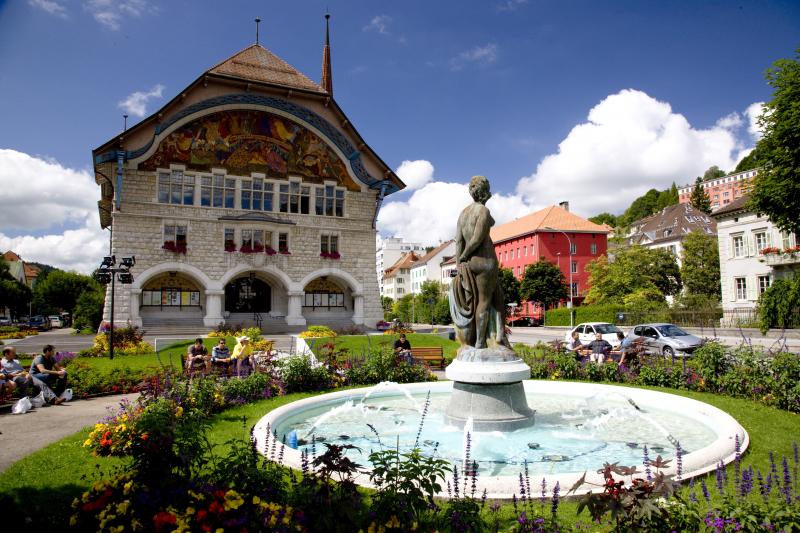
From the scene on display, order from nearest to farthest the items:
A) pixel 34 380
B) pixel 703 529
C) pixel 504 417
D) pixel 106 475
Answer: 1. pixel 703 529
2. pixel 106 475
3. pixel 504 417
4. pixel 34 380

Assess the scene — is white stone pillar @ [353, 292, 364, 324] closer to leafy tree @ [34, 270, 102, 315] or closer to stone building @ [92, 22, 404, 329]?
stone building @ [92, 22, 404, 329]

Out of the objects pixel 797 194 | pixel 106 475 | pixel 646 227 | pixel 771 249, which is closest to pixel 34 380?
pixel 106 475

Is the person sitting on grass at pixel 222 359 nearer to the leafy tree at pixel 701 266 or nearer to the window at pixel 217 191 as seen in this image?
the window at pixel 217 191

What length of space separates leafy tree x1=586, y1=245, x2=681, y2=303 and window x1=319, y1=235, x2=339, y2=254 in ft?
97.5

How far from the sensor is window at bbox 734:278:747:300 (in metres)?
41.8

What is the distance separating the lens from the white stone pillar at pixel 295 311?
3634cm

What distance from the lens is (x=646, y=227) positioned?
3049 inches

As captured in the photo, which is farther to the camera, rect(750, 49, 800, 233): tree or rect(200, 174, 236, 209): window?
rect(200, 174, 236, 209): window

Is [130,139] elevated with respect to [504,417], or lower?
elevated

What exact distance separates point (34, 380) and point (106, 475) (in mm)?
6815

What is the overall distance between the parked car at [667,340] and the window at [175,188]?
28.2 meters

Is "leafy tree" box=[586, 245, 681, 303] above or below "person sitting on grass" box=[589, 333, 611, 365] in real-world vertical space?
above

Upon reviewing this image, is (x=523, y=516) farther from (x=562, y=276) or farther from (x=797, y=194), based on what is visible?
(x=562, y=276)

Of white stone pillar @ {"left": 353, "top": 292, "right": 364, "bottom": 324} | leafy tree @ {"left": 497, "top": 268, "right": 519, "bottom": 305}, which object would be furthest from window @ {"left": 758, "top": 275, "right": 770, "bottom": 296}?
white stone pillar @ {"left": 353, "top": 292, "right": 364, "bottom": 324}
